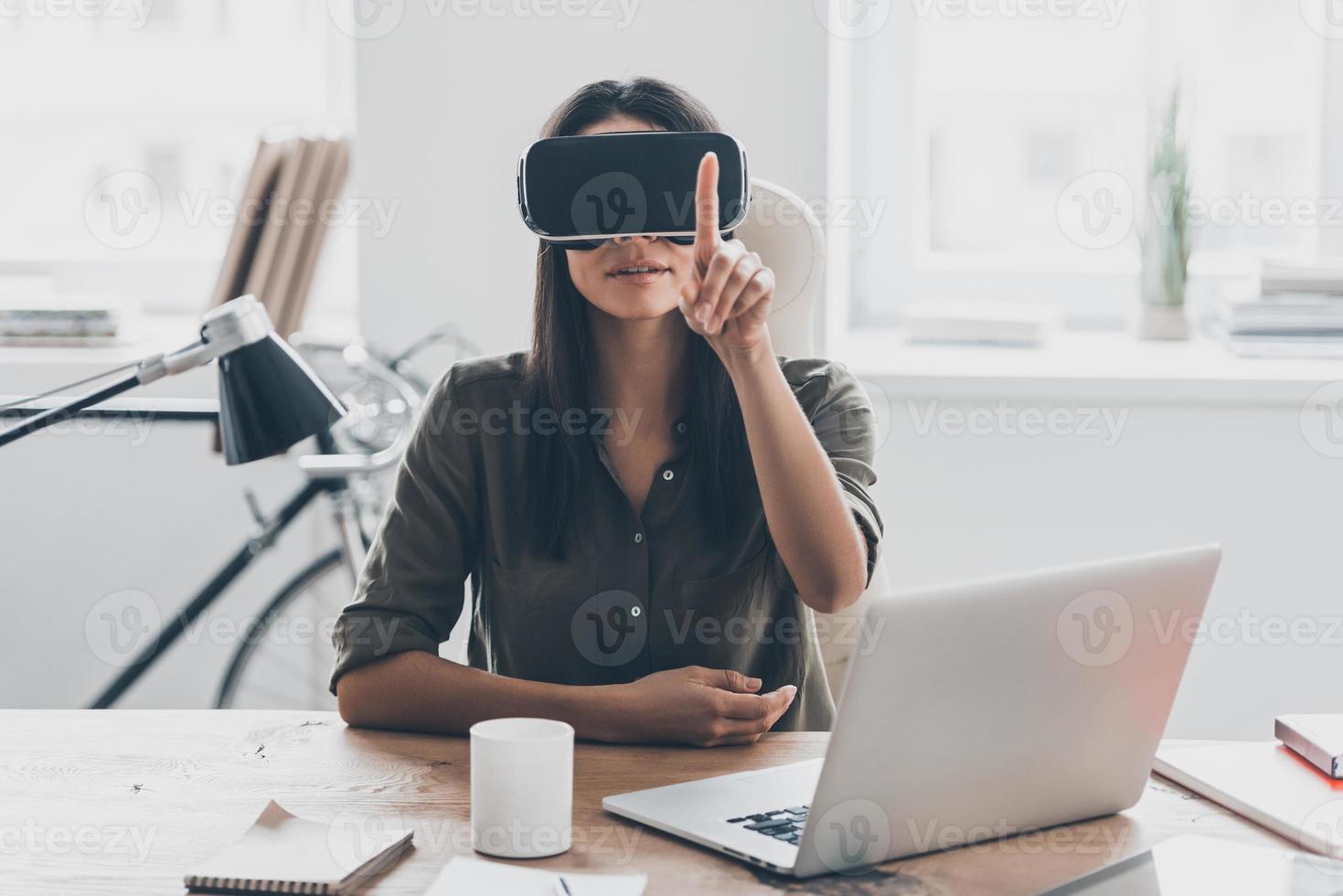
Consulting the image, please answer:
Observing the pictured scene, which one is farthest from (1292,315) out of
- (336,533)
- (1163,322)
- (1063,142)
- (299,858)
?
(299,858)

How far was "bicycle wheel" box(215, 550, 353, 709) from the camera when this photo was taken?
2453 mm

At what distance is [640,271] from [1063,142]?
153cm

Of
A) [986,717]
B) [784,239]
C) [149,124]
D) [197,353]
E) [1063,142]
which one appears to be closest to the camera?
[986,717]

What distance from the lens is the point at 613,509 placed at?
142cm

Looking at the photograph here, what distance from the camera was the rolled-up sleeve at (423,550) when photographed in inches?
51.1

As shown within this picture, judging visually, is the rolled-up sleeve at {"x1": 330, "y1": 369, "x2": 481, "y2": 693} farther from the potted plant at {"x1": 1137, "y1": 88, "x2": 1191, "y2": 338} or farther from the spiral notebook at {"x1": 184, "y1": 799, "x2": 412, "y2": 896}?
the potted plant at {"x1": 1137, "y1": 88, "x2": 1191, "y2": 338}

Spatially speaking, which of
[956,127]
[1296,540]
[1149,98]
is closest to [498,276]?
[956,127]

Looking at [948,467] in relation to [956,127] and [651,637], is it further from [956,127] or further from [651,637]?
[651,637]

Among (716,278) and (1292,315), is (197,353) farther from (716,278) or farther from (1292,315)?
(1292,315)

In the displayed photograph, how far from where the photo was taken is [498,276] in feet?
7.68

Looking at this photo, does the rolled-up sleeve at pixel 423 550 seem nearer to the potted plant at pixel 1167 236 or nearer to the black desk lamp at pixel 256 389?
the black desk lamp at pixel 256 389

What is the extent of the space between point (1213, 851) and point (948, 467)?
1337mm

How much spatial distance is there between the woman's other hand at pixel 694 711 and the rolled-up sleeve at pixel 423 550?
0.24 metres

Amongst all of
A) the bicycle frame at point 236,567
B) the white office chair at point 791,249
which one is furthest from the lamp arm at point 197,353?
the bicycle frame at point 236,567
